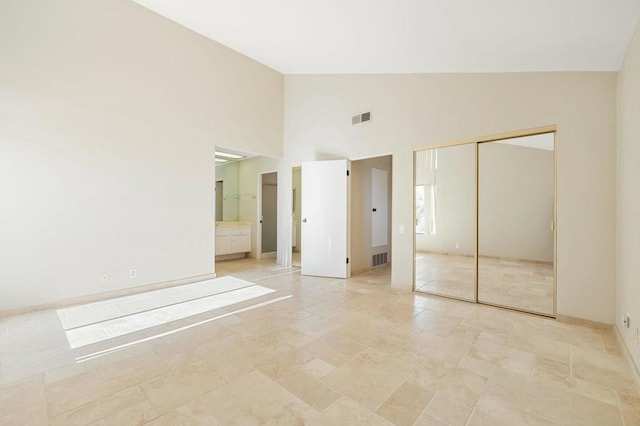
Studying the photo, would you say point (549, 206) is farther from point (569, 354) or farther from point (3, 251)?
point (3, 251)

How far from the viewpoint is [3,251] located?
3.27 metres

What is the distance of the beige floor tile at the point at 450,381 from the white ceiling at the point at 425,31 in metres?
2.95

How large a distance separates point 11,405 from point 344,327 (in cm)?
251

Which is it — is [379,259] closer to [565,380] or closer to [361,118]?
[361,118]

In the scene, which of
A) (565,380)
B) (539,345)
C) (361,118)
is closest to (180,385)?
(565,380)

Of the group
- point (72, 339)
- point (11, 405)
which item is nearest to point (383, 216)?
point (72, 339)

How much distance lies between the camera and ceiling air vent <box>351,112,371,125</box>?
4.90m

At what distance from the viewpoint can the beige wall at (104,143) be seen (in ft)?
11.0

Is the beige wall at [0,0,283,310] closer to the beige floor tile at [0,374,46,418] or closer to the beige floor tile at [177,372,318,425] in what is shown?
the beige floor tile at [0,374,46,418]

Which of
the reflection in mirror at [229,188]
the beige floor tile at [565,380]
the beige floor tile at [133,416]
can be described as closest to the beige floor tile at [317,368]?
the beige floor tile at [133,416]

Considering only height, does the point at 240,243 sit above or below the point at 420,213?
below

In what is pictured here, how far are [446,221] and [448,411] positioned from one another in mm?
2968

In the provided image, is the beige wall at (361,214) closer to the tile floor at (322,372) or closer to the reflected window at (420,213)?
the reflected window at (420,213)

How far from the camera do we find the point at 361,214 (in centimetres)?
571
